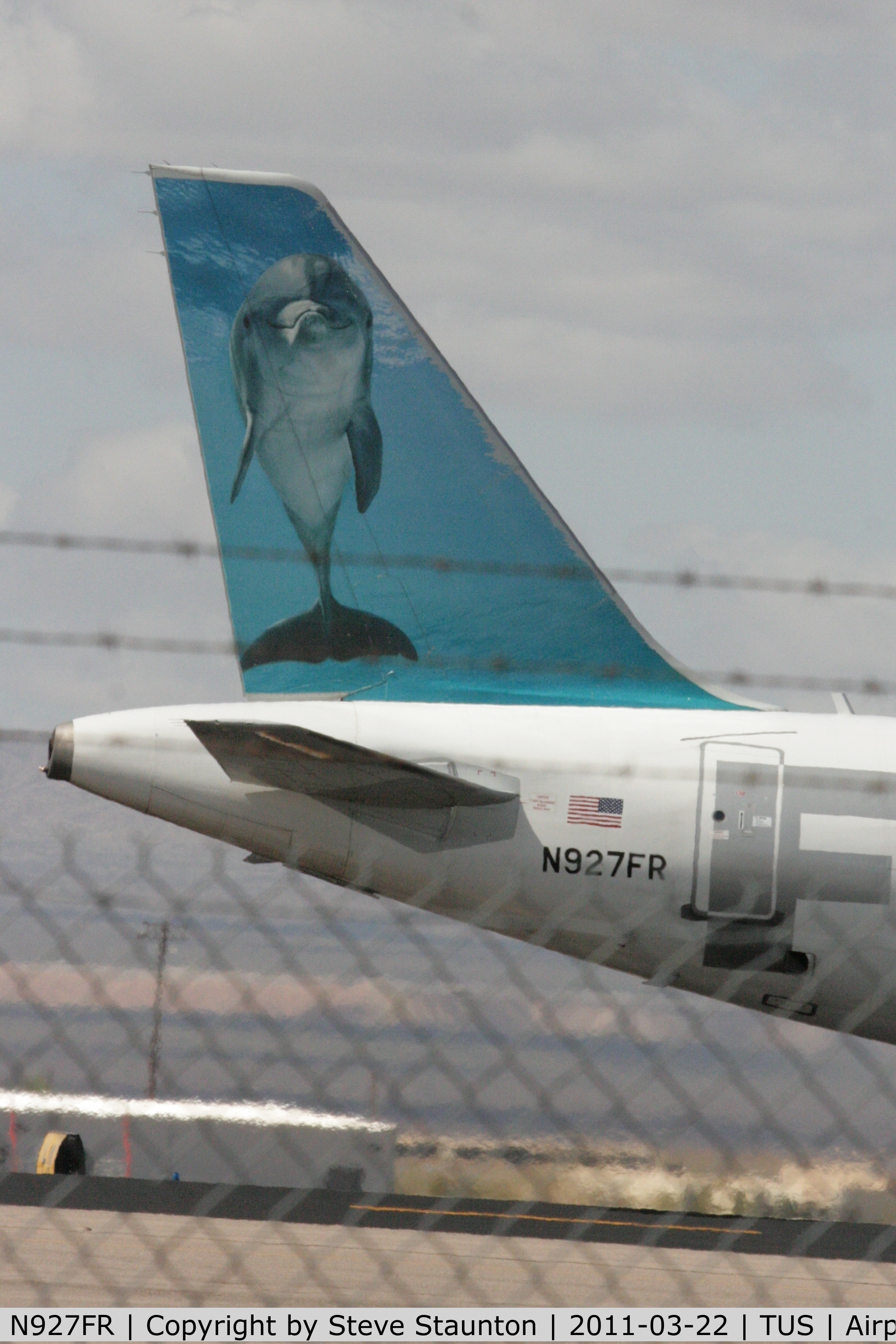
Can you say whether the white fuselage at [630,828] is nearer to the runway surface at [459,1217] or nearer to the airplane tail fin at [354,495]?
the airplane tail fin at [354,495]

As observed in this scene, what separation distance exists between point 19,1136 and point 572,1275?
13.9 metres

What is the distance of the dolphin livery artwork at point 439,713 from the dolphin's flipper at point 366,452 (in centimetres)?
3

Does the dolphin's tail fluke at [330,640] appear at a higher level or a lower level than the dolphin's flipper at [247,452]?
lower

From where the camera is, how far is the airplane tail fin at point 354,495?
1547cm

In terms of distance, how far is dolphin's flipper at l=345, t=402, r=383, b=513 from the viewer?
51.8 feet

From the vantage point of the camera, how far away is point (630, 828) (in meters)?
14.2

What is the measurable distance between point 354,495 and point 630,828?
13.1 ft

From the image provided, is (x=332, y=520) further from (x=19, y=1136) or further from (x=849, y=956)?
(x=19, y=1136)

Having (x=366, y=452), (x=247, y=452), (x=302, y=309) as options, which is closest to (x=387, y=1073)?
(x=366, y=452)
